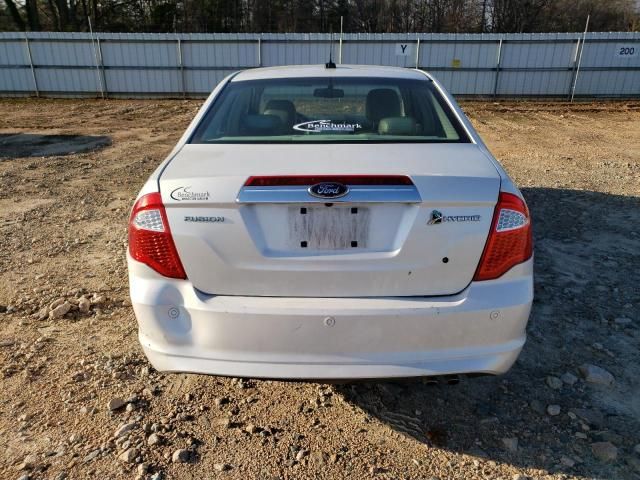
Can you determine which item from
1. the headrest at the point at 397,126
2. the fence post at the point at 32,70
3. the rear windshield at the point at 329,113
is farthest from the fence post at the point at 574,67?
the fence post at the point at 32,70

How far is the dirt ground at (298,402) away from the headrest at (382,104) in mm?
1543

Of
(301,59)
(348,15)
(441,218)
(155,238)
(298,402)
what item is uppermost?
(348,15)

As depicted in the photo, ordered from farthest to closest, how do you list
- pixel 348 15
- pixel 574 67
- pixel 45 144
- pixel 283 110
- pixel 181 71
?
pixel 348 15 → pixel 181 71 → pixel 574 67 → pixel 45 144 → pixel 283 110

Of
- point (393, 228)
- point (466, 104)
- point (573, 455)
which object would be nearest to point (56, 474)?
point (393, 228)

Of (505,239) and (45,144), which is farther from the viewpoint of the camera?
(45,144)

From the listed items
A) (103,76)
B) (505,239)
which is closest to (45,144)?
(103,76)

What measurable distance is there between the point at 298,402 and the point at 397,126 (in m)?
1.57

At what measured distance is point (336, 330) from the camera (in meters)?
1.94

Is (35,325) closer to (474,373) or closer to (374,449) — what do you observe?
(374,449)

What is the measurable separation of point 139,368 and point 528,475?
206 cm

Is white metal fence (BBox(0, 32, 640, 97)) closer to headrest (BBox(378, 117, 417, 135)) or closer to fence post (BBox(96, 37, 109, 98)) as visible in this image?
fence post (BBox(96, 37, 109, 98))

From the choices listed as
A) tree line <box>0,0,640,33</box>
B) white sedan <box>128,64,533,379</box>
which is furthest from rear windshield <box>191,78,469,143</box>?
tree line <box>0,0,640,33</box>

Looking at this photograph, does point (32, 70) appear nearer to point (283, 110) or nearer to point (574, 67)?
point (283, 110)

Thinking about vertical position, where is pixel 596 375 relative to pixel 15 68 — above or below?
below
